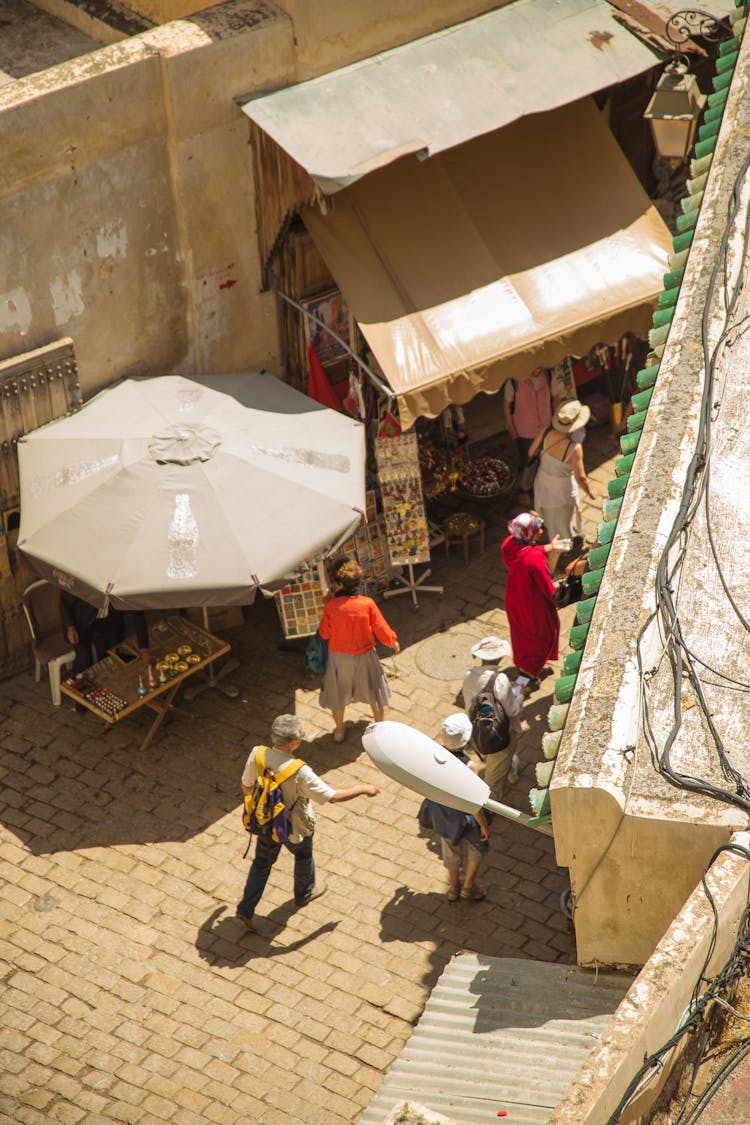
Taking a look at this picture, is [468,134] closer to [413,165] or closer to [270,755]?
[413,165]

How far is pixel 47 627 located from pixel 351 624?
244cm

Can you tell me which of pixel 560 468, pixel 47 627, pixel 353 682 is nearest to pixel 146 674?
pixel 47 627

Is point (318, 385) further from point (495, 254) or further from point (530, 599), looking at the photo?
point (530, 599)

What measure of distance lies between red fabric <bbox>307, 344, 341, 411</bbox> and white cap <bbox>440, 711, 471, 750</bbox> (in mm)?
3930

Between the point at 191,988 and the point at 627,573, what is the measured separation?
4.54 meters

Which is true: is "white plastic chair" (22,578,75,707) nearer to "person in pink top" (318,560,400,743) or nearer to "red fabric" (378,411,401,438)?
"person in pink top" (318,560,400,743)

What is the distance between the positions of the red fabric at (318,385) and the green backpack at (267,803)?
13.2 ft

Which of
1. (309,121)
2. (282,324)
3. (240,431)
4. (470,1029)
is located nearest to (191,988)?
(470,1029)

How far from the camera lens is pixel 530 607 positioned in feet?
38.0

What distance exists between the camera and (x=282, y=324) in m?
12.9

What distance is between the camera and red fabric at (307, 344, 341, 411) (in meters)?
12.8

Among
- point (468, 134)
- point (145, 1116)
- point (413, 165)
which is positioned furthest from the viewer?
point (413, 165)

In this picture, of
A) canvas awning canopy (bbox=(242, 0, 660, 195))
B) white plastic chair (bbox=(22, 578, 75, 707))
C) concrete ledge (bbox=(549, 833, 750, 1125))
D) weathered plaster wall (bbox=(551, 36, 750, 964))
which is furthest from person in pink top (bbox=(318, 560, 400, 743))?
concrete ledge (bbox=(549, 833, 750, 1125))

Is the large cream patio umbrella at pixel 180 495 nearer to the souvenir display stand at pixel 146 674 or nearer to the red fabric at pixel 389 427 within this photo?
the red fabric at pixel 389 427
